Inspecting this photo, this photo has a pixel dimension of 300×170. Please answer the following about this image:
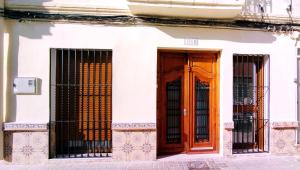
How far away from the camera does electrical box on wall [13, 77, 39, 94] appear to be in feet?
23.0

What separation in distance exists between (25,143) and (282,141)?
18.3 feet

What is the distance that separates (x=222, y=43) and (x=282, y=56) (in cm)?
147

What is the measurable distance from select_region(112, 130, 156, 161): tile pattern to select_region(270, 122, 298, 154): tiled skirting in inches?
107

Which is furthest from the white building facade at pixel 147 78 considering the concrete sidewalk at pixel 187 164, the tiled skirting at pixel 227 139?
the concrete sidewalk at pixel 187 164

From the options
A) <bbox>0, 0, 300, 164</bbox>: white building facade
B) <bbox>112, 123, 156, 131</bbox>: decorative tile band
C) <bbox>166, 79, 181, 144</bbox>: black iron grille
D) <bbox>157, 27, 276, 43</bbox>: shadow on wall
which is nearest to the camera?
<bbox>0, 0, 300, 164</bbox>: white building facade

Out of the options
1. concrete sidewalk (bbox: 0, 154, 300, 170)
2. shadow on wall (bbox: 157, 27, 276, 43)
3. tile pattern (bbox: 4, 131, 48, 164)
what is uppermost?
shadow on wall (bbox: 157, 27, 276, 43)

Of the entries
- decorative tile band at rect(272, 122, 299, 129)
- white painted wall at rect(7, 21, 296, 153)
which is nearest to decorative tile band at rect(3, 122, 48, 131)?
white painted wall at rect(7, 21, 296, 153)

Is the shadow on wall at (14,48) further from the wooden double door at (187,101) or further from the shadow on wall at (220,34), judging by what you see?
the wooden double door at (187,101)

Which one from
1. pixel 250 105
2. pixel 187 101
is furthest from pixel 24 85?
pixel 250 105

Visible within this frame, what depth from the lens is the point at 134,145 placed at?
7312 mm

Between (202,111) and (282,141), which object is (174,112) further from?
(282,141)

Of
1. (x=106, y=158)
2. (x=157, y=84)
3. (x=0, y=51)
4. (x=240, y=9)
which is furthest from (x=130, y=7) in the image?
(x=106, y=158)

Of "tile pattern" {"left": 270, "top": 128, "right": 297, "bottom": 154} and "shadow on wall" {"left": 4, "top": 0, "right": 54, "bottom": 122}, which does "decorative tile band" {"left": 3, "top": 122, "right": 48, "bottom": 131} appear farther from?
"tile pattern" {"left": 270, "top": 128, "right": 297, "bottom": 154}

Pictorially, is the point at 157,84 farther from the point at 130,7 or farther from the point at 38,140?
the point at 38,140
